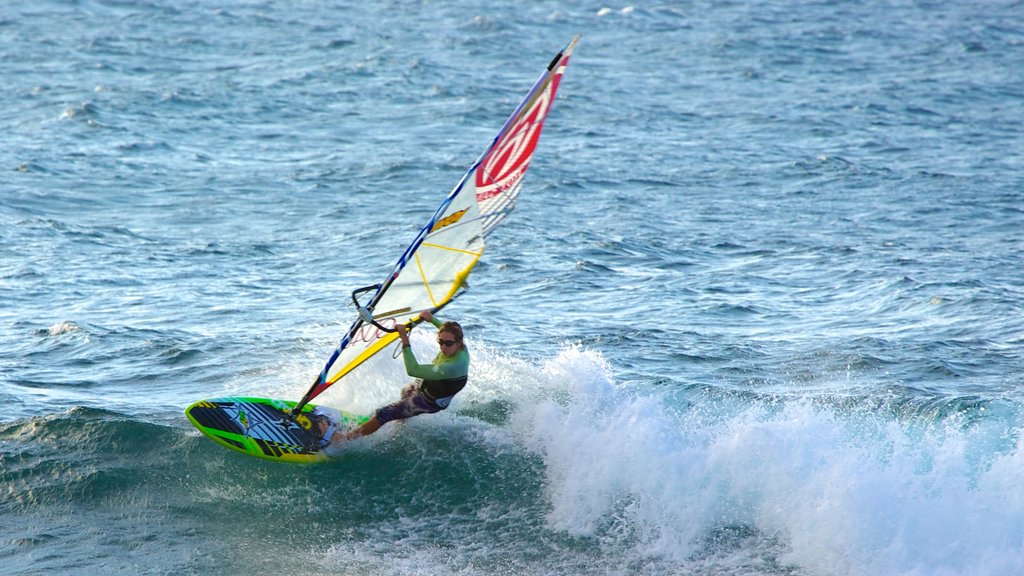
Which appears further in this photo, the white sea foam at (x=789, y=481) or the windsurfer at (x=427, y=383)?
the windsurfer at (x=427, y=383)

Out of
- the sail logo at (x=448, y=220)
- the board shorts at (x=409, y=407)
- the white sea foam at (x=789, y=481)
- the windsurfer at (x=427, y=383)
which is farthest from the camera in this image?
the board shorts at (x=409, y=407)

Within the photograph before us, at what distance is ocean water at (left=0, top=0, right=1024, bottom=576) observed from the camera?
1002cm

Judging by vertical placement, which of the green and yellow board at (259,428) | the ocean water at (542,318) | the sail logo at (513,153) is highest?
the sail logo at (513,153)

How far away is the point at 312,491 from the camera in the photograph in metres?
10.6

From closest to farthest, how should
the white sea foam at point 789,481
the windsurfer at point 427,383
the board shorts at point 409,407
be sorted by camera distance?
1. the white sea foam at point 789,481
2. the windsurfer at point 427,383
3. the board shorts at point 409,407

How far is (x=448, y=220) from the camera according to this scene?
32.6ft

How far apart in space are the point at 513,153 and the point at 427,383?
213 centimetres

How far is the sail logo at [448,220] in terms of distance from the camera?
32.3 ft

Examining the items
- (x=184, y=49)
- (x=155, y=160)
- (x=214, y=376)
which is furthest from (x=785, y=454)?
(x=184, y=49)

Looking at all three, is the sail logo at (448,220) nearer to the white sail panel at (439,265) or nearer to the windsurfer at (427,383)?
the white sail panel at (439,265)

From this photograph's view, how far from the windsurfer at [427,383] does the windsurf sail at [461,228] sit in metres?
0.23

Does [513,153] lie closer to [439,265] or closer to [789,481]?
[439,265]

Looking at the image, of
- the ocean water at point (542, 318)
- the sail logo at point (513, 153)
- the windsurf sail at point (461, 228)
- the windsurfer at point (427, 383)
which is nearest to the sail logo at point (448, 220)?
the windsurf sail at point (461, 228)

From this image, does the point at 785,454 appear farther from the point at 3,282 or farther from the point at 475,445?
the point at 3,282
